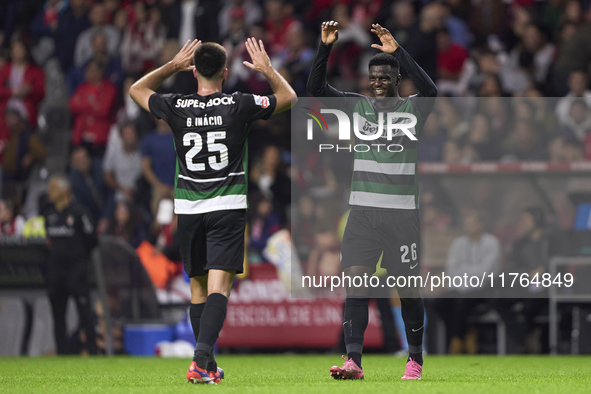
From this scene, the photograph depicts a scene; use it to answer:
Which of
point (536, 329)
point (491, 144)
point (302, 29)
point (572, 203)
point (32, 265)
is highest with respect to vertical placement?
point (302, 29)

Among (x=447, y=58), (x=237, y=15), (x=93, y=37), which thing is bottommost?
(x=447, y=58)

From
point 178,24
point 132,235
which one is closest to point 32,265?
point 132,235

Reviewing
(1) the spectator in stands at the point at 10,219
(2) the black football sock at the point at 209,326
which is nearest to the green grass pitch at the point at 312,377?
(2) the black football sock at the point at 209,326

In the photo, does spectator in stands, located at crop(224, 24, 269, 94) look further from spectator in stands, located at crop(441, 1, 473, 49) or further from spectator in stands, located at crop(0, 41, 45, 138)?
spectator in stands, located at crop(0, 41, 45, 138)

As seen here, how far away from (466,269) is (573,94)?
125 inches

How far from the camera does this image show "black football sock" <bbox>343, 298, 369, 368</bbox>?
6.21 metres

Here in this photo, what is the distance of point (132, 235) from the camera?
1345 centimetres

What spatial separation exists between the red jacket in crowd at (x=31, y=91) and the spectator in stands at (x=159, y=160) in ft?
10.5

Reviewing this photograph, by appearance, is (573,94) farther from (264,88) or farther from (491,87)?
(264,88)

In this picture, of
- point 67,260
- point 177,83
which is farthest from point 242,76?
point 67,260

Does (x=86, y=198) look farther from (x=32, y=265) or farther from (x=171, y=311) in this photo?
(x=171, y=311)

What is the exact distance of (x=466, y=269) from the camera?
37.2 feet

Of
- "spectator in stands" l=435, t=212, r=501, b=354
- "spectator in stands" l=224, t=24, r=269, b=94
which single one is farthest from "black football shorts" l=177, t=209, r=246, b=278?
"spectator in stands" l=224, t=24, r=269, b=94

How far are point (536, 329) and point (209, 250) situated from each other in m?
6.53
